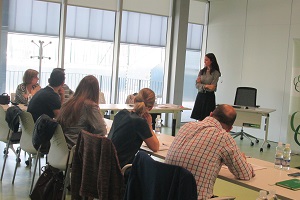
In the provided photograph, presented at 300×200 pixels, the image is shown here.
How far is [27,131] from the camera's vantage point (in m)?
4.36

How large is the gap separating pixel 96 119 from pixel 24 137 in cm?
106

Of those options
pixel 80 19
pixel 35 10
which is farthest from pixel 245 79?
pixel 35 10

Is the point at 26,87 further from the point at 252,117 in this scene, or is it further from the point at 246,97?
the point at 246,97

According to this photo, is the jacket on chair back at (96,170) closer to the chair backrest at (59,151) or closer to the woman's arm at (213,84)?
the chair backrest at (59,151)

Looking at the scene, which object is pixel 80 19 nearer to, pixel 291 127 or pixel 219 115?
pixel 291 127

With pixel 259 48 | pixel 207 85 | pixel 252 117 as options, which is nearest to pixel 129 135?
pixel 207 85

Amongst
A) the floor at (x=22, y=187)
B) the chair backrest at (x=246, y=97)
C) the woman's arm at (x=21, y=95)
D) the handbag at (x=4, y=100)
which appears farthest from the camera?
the chair backrest at (x=246, y=97)

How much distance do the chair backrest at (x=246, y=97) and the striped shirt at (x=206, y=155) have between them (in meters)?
5.77

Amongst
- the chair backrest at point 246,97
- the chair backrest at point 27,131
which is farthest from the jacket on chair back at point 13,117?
the chair backrest at point 246,97

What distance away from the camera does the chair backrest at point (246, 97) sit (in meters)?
8.28

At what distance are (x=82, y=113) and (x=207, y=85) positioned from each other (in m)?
3.93

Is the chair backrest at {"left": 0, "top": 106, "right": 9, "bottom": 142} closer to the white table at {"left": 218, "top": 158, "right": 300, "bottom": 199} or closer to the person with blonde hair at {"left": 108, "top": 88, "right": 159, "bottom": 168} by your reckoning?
the person with blonde hair at {"left": 108, "top": 88, "right": 159, "bottom": 168}

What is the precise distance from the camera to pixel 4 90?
26.1 ft

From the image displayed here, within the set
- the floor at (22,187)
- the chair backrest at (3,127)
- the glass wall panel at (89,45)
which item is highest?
the glass wall panel at (89,45)
